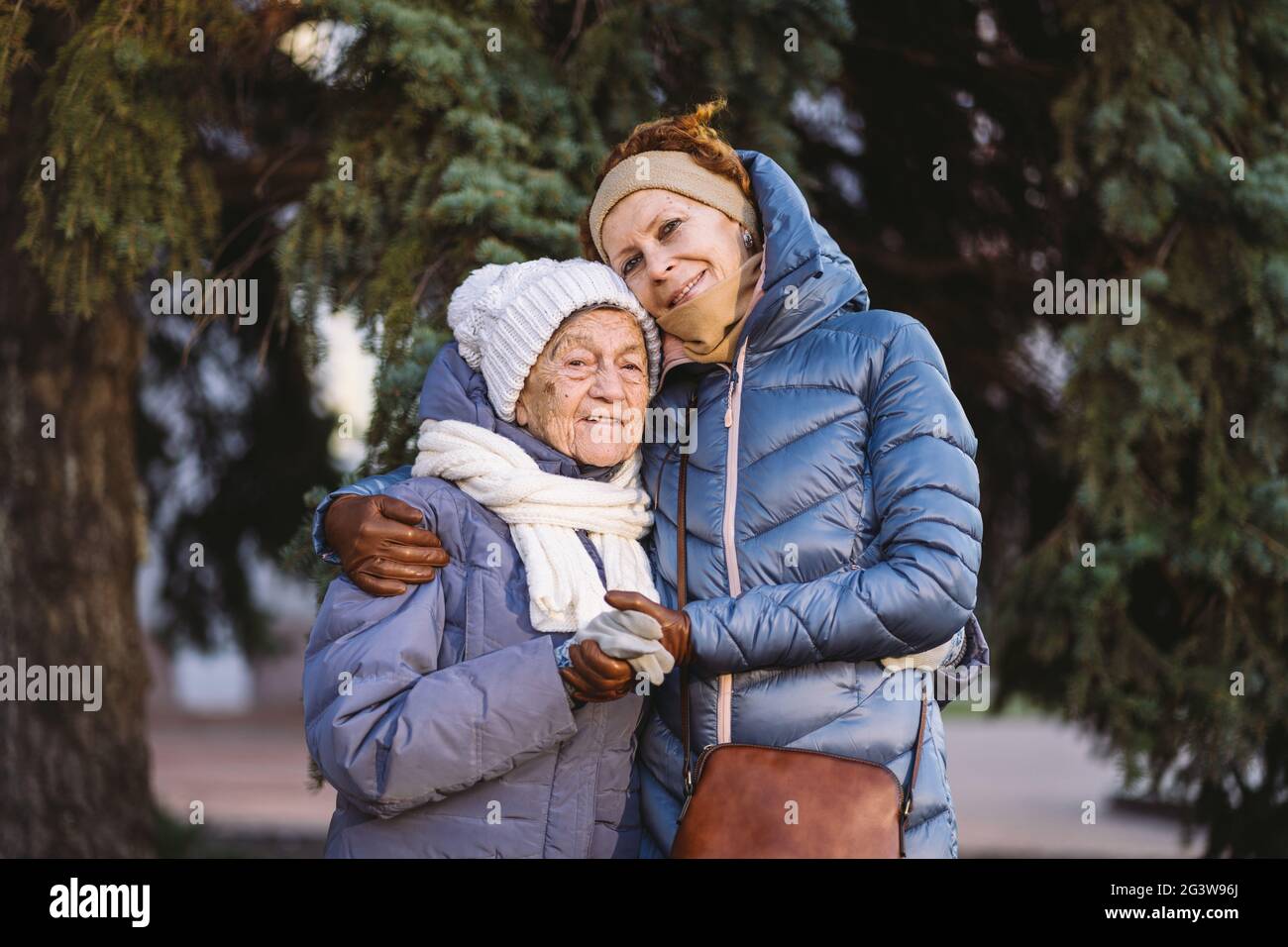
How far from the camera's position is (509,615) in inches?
91.4

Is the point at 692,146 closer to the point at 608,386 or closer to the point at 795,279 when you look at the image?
the point at 795,279

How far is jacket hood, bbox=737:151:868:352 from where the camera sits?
8.00 feet

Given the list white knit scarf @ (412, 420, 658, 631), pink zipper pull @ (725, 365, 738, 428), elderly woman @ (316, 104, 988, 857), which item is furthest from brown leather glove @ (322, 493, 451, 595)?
pink zipper pull @ (725, 365, 738, 428)

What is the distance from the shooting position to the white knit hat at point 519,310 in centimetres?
243

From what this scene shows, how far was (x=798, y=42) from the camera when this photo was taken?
11.9ft

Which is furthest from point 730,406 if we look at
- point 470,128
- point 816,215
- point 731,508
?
point 816,215

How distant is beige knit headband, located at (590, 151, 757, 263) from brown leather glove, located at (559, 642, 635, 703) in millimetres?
1017

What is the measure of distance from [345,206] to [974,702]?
7.03 ft

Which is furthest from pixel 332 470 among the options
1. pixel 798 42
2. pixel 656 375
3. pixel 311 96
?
pixel 656 375

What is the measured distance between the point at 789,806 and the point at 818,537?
50 cm

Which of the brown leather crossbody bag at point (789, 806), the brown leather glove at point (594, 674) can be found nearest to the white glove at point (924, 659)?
the brown leather crossbody bag at point (789, 806)

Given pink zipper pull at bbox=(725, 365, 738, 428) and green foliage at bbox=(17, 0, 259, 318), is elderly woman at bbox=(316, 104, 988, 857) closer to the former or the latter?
pink zipper pull at bbox=(725, 365, 738, 428)

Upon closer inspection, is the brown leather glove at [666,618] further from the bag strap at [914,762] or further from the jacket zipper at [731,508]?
the bag strap at [914,762]
